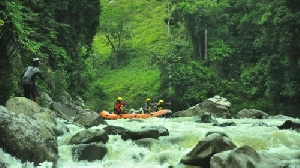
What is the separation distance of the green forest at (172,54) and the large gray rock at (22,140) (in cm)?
444

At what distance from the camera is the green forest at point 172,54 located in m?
17.3

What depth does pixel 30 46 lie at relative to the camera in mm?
12992

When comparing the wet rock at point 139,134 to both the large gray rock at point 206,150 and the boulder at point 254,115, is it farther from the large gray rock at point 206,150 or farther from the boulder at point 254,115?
the boulder at point 254,115

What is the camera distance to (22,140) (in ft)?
27.7

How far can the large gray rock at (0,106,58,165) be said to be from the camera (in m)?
8.39

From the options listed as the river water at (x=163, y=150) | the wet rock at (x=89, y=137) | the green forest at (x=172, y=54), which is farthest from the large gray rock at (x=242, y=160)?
the green forest at (x=172, y=54)

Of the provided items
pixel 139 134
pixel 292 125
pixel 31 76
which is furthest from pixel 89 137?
pixel 292 125

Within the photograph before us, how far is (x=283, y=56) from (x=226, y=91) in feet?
26.1

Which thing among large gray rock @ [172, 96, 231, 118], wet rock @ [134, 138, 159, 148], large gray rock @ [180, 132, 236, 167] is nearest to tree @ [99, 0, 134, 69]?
large gray rock @ [172, 96, 231, 118]

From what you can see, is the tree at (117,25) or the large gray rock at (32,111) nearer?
the large gray rock at (32,111)

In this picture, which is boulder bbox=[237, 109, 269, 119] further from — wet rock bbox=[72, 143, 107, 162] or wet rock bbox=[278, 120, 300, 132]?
wet rock bbox=[72, 143, 107, 162]

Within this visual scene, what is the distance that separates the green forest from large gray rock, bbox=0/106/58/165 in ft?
14.6

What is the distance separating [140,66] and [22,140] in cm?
4434

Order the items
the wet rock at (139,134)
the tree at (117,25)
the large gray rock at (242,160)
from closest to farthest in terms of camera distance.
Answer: the large gray rock at (242,160) → the wet rock at (139,134) → the tree at (117,25)
